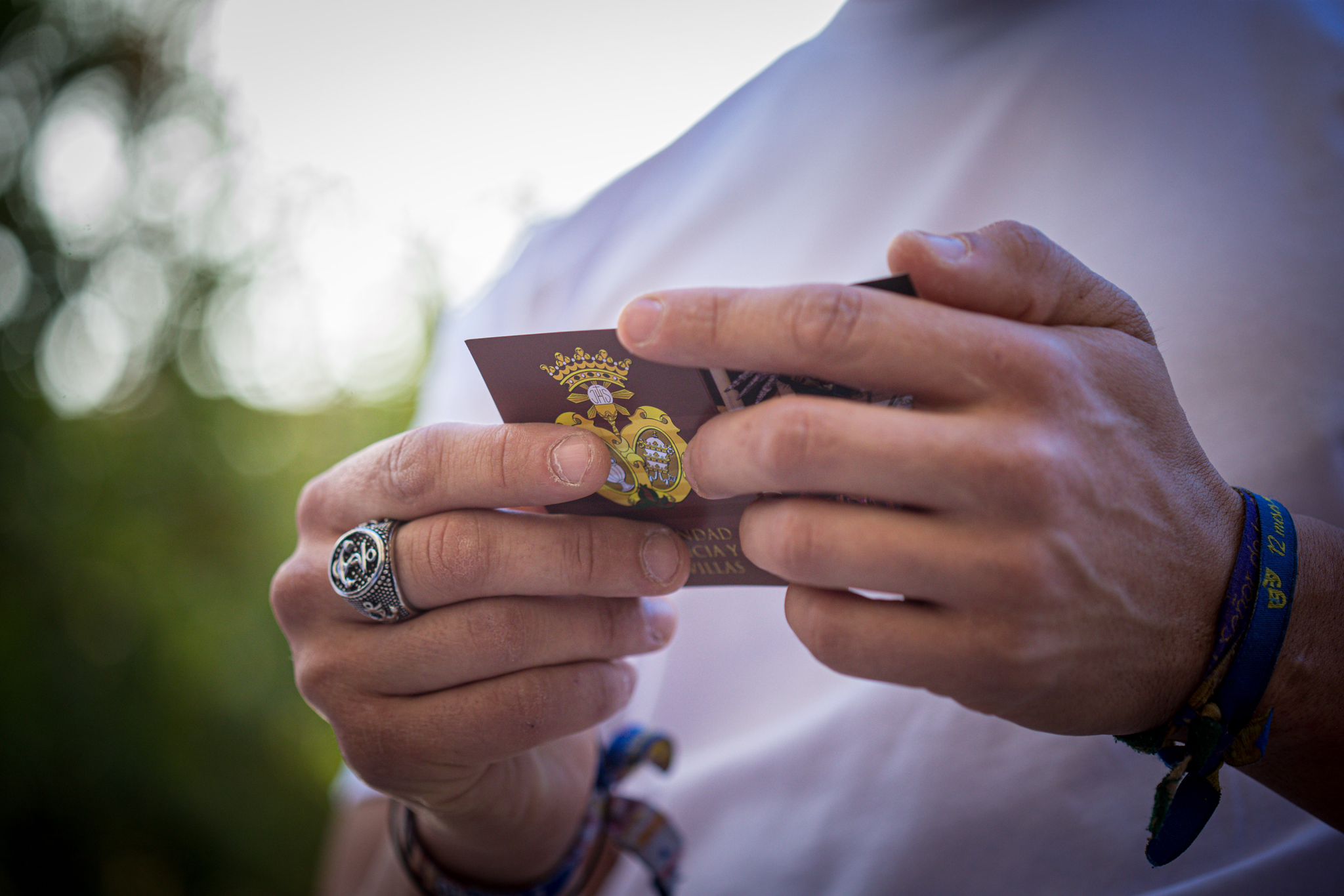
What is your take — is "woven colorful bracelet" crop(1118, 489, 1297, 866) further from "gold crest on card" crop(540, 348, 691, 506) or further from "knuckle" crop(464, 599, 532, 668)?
"knuckle" crop(464, 599, 532, 668)

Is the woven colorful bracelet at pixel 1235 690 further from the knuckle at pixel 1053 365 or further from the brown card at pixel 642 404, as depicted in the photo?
the brown card at pixel 642 404

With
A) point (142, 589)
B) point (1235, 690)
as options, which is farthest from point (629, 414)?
point (142, 589)

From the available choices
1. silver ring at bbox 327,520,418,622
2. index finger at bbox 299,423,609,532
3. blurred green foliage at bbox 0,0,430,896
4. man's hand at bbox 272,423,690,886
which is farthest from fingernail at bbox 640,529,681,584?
blurred green foliage at bbox 0,0,430,896

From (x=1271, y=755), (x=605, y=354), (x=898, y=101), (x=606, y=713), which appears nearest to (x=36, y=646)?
(x=606, y=713)

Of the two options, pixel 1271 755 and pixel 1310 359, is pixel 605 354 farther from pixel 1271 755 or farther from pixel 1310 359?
pixel 1310 359

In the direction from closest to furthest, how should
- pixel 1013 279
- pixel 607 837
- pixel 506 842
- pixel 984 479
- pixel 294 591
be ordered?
pixel 984 479
pixel 1013 279
pixel 294 591
pixel 506 842
pixel 607 837

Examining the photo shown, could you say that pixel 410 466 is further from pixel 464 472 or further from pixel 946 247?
pixel 946 247
